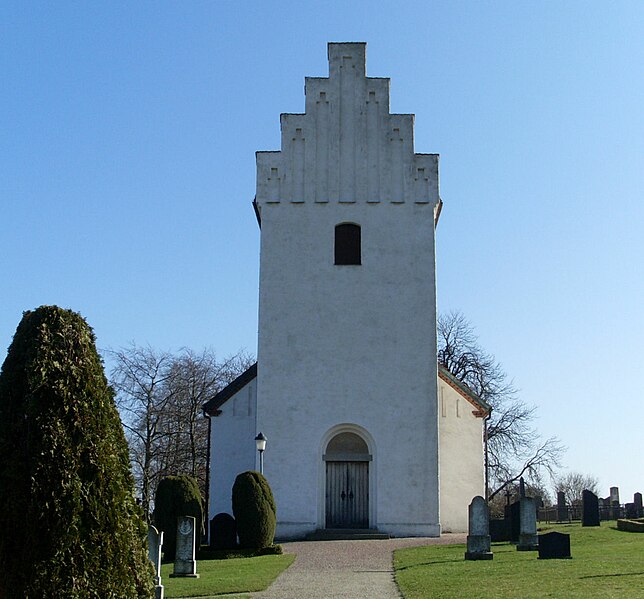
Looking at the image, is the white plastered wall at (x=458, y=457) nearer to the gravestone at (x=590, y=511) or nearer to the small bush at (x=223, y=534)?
the gravestone at (x=590, y=511)

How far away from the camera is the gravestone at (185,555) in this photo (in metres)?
18.8

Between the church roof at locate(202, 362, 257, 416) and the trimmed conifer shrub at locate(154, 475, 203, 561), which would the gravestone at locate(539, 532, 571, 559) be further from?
the church roof at locate(202, 362, 257, 416)

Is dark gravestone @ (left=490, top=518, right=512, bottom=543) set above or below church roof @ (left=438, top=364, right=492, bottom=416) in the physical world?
below

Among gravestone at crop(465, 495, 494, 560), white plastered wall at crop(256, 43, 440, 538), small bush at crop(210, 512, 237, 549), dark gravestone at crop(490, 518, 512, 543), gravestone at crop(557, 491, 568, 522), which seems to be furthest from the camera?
gravestone at crop(557, 491, 568, 522)

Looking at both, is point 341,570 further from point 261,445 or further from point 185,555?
point 261,445

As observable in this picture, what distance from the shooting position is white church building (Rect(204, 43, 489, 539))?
29.2m

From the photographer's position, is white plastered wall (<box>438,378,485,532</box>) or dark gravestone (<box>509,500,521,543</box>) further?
white plastered wall (<box>438,378,485,532</box>)

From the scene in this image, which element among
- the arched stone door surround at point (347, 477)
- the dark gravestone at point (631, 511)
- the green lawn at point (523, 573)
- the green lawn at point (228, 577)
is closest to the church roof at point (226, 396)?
the arched stone door surround at point (347, 477)

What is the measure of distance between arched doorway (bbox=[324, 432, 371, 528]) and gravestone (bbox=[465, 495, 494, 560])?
362 inches

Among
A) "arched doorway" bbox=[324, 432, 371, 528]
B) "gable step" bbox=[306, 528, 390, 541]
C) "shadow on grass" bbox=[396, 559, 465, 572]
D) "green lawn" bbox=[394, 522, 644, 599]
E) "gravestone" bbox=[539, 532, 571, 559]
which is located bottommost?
"gable step" bbox=[306, 528, 390, 541]

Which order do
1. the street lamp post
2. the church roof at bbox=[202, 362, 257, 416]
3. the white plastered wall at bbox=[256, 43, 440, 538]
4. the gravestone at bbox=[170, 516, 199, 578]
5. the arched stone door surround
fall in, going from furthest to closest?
the church roof at bbox=[202, 362, 257, 416] → the arched stone door surround → the white plastered wall at bbox=[256, 43, 440, 538] → the street lamp post → the gravestone at bbox=[170, 516, 199, 578]

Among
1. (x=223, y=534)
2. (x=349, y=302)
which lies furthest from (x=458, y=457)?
(x=223, y=534)

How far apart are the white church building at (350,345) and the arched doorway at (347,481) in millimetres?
36

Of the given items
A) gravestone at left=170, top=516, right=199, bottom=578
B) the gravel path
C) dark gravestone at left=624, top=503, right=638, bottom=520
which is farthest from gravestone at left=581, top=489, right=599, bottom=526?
gravestone at left=170, top=516, right=199, bottom=578
